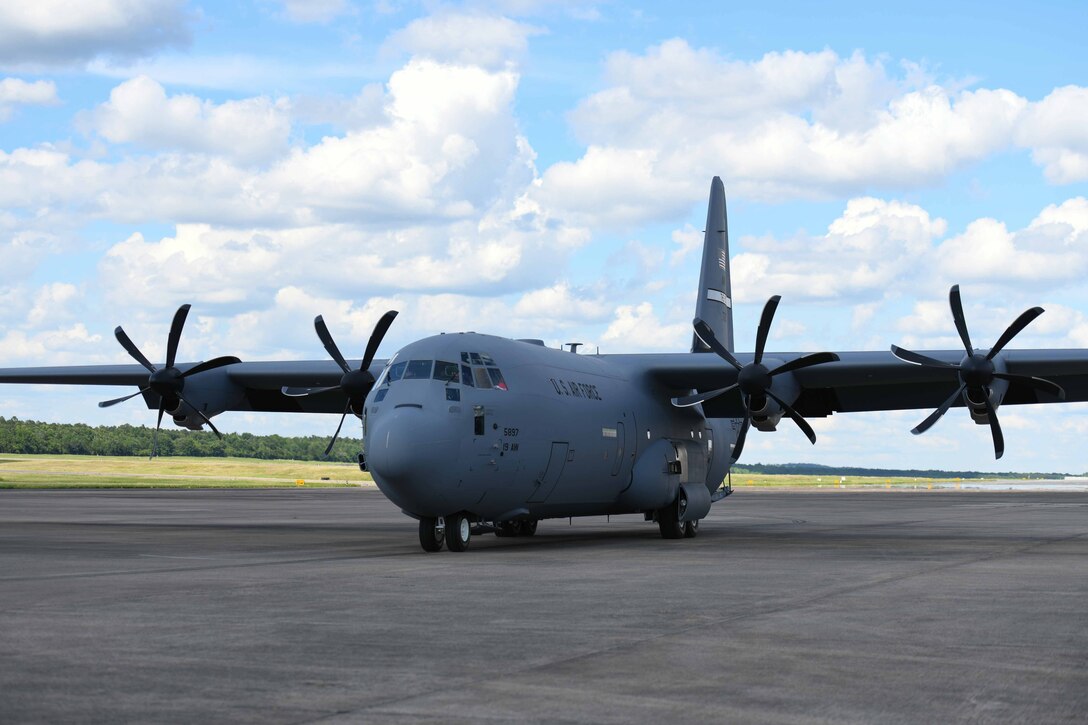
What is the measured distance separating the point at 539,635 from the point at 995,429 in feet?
63.8

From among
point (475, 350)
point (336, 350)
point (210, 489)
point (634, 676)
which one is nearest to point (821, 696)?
point (634, 676)

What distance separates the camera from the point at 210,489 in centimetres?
7144

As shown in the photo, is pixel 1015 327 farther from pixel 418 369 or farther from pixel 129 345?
pixel 129 345

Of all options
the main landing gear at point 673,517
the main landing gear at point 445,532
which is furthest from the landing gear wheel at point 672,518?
the main landing gear at point 445,532

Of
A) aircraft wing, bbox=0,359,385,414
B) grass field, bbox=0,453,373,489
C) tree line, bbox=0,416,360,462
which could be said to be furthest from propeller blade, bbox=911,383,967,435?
tree line, bbox=0,416,360,462

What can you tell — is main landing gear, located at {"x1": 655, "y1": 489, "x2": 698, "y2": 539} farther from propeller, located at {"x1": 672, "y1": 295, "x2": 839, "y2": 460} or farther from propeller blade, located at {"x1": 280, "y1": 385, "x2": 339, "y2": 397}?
propeller blade, located at {"x1": 280, "y1": 385, "x2": 339, "y2": 397}

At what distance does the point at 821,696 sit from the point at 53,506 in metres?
39.6

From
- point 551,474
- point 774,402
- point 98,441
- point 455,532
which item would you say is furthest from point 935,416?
point 98,441

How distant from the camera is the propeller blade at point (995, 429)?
26.8 metres

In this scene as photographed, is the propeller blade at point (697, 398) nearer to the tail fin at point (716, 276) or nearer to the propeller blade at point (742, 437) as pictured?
the propeller blade at point (742, 437)

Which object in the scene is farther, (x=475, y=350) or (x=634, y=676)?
(x=475, y=350)

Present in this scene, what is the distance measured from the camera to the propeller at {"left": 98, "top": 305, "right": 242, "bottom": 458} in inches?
1249

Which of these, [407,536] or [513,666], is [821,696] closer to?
[513,666]

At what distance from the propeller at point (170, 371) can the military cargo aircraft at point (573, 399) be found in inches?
1.6
